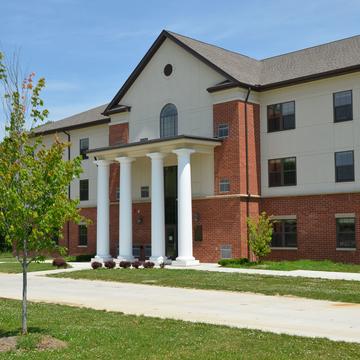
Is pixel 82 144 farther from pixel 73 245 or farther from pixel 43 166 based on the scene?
pixel 43 166

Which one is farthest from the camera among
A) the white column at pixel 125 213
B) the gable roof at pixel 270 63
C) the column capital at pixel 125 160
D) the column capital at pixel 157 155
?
the column capital at pixel 125 160

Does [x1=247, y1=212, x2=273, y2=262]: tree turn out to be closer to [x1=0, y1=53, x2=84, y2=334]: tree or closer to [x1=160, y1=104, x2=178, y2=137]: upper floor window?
[x1=160, y1=104, x2=178, y2=137]: upper floor window

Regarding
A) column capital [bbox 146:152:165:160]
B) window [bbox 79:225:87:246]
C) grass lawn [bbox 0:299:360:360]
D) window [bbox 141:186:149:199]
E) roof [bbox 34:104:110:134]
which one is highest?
roof [bbox 34:104:110:134]

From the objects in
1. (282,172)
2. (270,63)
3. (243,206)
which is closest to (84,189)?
(243,206)

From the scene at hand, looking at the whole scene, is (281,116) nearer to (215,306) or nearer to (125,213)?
(125,213)

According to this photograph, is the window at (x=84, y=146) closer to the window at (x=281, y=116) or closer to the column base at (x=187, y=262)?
the column base at (x=187, y=262)

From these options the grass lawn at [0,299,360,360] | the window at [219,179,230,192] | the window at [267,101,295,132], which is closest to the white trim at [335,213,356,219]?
the window at [267,101,295,132]

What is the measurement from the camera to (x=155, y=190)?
3356 centimetres

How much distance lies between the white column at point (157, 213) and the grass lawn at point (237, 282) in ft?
15.3

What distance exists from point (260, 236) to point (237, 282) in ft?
26.0

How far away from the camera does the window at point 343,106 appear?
30.1 meters

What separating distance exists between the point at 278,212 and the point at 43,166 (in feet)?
72.4

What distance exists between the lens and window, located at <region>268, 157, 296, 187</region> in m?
32.2

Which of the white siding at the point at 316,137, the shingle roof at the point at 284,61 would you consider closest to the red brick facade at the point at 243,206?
the white siding at the point at 316,137
